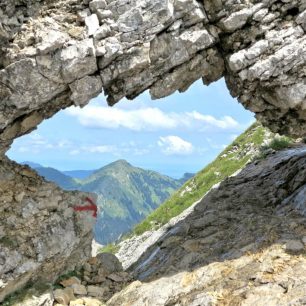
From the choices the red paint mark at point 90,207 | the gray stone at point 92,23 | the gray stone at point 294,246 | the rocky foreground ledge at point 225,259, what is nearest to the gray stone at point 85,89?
the gray stone at point 92,23

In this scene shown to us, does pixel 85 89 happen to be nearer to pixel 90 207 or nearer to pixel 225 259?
pixel 90 207

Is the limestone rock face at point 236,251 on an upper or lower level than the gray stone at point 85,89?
lower

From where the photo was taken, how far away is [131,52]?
24.1 meters

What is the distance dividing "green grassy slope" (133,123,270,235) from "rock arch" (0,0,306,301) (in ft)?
100

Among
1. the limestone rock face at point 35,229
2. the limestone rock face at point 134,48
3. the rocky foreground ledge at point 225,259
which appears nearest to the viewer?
the rocky foreground ledge at point 225,259

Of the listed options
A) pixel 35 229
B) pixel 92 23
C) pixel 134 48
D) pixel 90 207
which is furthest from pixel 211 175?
pixel 92 23

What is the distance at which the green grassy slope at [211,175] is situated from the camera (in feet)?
189

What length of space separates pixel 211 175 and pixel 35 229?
38989 mm

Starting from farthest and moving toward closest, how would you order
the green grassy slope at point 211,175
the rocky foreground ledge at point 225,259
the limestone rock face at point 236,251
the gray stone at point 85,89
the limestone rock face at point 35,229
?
the green grassy slope at point 211,175 → the limestone rock face at point 35,229 → the gray stone at point 85,89 → the rocky foreground ledge at point 225,259 → the limestone rock face at point 236,251

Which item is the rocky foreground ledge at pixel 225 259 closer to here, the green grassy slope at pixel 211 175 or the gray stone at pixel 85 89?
the gray stone at pixel 85 89

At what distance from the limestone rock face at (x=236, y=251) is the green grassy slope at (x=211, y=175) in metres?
18.4

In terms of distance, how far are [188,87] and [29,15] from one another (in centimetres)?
1082

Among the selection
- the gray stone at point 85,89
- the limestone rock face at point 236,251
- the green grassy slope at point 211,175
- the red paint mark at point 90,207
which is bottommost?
the green grassy slope at point 211,175

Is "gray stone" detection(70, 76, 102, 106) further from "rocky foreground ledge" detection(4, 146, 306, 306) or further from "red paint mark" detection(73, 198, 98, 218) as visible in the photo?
"rocky foreground ledge" detection(4, 146, 306, 306)
